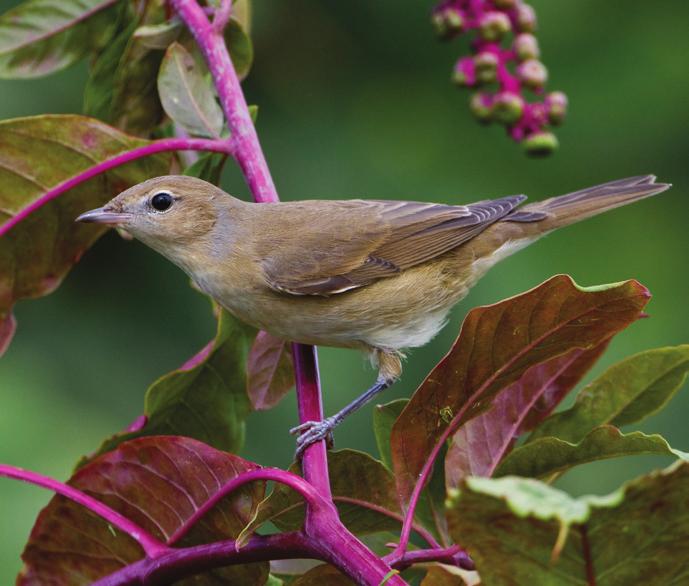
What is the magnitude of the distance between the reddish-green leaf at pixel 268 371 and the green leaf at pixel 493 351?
572 mm

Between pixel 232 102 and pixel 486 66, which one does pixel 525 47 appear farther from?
pixel 232 102

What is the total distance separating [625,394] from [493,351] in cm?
36

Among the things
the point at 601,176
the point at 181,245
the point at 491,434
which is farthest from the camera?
the point at 601,176

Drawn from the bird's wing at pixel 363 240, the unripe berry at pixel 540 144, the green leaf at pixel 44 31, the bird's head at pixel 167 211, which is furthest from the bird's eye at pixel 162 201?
the unripe berry at pixel 540 144

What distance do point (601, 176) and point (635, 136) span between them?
26cm

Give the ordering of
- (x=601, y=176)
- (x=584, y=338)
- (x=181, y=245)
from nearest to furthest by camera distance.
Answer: (x=584, y=338), (x=181, y=245), (x=601, y=176)

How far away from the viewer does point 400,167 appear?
506 centimetres

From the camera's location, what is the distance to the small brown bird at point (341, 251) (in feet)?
9.16

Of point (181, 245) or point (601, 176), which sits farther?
point (601, 176)

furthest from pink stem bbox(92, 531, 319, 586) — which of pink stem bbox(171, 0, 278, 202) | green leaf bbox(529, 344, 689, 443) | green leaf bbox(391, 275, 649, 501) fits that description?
pink stem bbox(171, 0, 278, 202)

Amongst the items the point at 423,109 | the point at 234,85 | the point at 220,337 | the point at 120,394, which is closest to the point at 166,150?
the point at 234,85

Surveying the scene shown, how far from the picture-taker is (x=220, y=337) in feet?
7.82

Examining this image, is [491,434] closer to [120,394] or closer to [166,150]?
[166,150]

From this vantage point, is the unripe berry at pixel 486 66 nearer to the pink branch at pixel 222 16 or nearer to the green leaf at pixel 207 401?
the pink branch at pixel 222 16
